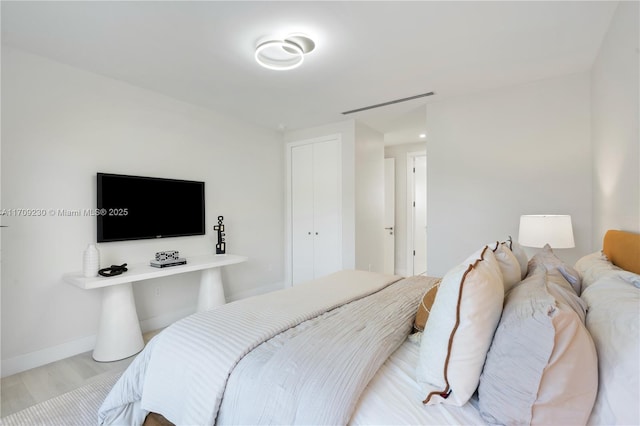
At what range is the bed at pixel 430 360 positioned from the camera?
79 centimetres

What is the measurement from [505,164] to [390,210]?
257 centimetres

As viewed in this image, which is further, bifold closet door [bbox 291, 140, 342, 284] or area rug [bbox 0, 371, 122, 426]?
bifold closet door [bbox 291, 140, 342, 284]

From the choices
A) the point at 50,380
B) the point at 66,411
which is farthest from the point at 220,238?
the point at 66,411

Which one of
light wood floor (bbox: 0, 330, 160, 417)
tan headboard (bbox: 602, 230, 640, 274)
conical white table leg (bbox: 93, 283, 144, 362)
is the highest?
tan headboard (bbox: 602, 230, 640, 274)

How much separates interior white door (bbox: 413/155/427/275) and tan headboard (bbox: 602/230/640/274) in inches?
147

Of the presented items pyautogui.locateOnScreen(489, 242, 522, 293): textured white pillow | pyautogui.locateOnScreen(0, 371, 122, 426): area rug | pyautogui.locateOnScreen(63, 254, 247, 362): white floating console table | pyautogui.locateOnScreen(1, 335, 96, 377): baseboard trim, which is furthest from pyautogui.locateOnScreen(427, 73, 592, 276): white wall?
pyautogui.locateOnScreen(1, 335, 96, 377): baseboard trim

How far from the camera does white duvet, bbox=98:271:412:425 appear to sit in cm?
117

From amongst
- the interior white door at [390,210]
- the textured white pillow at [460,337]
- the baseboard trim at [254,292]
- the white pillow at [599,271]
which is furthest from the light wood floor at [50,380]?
the interior white door at [390,210]

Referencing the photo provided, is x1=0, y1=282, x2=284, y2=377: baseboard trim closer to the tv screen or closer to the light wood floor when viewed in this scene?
the light wood floor

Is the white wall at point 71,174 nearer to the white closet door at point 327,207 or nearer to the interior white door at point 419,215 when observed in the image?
the white closet door at point 327,207

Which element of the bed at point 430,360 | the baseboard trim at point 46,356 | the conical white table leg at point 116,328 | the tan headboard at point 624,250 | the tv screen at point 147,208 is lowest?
the baseboard trim at point 46,356

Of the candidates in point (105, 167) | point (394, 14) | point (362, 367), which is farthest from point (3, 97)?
point (362, 367)

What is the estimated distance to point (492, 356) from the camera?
0.91 metres

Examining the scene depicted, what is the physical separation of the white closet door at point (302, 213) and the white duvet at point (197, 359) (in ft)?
9.05
